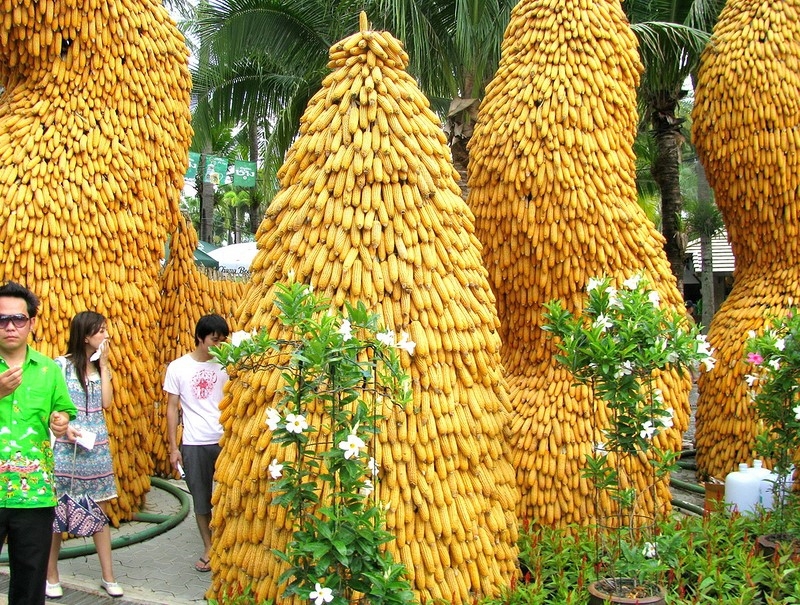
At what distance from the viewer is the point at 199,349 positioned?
170 inches

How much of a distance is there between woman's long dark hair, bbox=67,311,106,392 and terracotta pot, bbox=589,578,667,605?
2.67 m

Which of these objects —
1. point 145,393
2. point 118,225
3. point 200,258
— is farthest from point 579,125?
point 200,258

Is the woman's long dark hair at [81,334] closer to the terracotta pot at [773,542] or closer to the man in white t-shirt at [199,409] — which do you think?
the man in white t-shirt at [199,409]

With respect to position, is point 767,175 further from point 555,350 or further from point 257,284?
point 257,284

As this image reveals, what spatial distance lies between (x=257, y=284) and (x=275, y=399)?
57 cm

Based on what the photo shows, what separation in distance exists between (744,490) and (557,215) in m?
2.03

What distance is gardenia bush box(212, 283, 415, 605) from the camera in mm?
2445

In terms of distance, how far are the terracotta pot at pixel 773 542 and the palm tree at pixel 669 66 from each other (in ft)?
16.0

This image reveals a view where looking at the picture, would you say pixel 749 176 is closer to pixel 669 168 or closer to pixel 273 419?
pixel 273 419

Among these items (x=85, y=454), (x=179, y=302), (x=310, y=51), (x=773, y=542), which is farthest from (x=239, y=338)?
(x=310, y=51)

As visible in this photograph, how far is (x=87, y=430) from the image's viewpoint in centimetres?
402

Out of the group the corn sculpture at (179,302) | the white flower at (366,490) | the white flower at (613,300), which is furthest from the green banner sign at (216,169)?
the white flower at (366,490)

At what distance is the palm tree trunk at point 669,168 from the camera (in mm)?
9484

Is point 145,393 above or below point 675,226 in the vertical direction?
below
